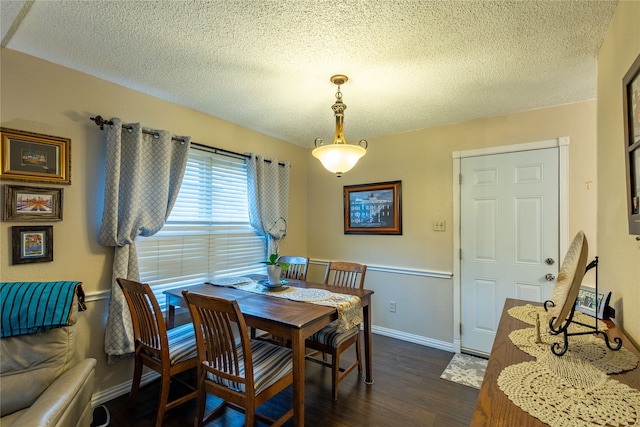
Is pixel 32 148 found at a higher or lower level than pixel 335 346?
higher

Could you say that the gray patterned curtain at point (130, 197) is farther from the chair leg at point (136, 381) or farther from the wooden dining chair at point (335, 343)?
the wooden dining chair at point (335, 343)

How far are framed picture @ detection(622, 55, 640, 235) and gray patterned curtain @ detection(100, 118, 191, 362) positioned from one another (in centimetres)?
273

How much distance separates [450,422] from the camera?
193 cm

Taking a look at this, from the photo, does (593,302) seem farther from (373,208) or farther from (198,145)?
(198,145)

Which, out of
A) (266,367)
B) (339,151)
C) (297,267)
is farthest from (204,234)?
(339,151)

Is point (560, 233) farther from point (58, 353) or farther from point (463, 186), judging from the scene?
point (58, 353)

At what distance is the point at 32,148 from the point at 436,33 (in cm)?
250

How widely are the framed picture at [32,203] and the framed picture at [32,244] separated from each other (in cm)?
7

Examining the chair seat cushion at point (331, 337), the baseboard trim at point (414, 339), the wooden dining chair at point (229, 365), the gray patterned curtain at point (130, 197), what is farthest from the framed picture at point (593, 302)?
the gray patterned curtain at point (130, 197)

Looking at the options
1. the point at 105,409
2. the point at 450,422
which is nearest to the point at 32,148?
the point at 105,409

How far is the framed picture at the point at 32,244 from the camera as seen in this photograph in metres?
1.76

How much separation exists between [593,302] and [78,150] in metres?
3.19

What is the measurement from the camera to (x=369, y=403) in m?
2.14

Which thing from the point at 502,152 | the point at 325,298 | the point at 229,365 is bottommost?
the point at 229,365
